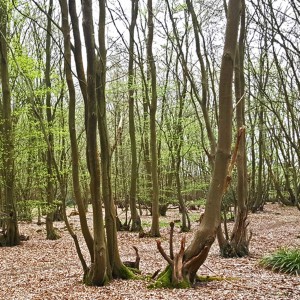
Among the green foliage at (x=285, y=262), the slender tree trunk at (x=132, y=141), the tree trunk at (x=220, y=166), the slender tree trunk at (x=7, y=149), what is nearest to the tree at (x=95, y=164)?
the tree trunk at (x=220, y=166)

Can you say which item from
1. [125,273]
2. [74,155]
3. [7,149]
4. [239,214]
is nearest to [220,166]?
[74,155]

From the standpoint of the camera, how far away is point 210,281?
22.8 feet

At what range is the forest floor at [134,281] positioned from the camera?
6.14m

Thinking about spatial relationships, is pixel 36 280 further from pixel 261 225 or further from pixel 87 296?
pixel 261 225

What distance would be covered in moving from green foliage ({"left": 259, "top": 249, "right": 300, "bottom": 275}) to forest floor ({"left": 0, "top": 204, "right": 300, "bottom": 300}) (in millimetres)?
188

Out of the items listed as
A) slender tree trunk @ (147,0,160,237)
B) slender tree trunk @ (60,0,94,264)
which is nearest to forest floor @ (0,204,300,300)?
slender tree trunk @ (60,0,94,264)

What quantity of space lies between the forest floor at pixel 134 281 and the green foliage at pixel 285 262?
188mm

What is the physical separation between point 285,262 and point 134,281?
3.03 meters

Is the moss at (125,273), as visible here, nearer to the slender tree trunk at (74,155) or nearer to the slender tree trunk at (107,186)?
the slender tree trunk at (107,186)

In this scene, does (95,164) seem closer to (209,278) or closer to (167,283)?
(167,283)

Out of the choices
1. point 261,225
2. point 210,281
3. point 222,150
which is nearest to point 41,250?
point 210,281

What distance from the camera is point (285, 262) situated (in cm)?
782

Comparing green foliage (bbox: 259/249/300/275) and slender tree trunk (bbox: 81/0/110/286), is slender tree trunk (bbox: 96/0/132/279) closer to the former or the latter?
slender tree trunk (bbox: 81/0/110/286)

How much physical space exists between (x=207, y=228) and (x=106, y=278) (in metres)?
2.05
